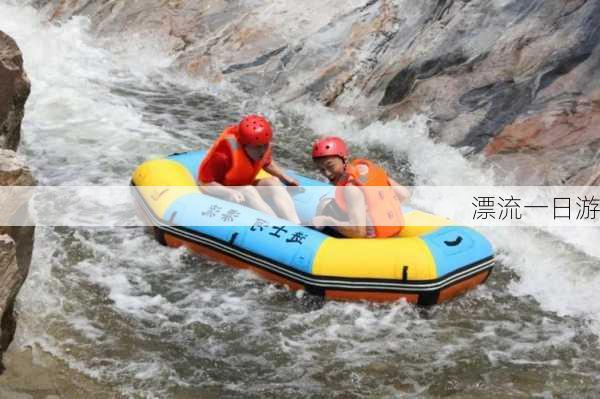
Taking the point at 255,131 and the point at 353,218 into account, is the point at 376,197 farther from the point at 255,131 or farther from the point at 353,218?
the point at 255,131

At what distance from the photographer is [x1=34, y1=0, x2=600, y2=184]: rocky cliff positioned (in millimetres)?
8281

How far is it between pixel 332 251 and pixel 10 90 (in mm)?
2518

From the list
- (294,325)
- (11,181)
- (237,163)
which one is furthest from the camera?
(237,163)

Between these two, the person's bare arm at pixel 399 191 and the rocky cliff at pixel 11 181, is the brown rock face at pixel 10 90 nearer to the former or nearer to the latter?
the rocky cliff at pixel 11 181

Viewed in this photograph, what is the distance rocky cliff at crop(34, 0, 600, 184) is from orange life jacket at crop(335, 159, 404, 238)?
8.48ft

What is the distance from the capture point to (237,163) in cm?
665

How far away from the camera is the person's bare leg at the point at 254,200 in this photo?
21.9 ft

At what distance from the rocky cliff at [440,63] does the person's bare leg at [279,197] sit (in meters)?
2.84

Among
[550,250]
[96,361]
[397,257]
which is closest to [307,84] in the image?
[550,250]

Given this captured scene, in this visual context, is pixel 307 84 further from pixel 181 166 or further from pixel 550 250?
pixel 550 250

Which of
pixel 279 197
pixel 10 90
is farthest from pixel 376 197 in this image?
pixel 10 90

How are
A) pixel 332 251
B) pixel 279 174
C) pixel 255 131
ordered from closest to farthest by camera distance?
pixel 332 251 → pixel 255 131 → pixel 279 174

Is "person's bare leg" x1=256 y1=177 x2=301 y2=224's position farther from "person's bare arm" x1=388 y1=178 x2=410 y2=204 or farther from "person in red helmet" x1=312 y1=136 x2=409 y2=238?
"person's bare arm" x1=388 y1=178 x2=410 y2=204

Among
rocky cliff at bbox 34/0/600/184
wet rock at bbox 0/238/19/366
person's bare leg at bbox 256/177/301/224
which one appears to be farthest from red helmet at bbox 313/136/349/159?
rocky cliff at bbox 34/0/600/184
